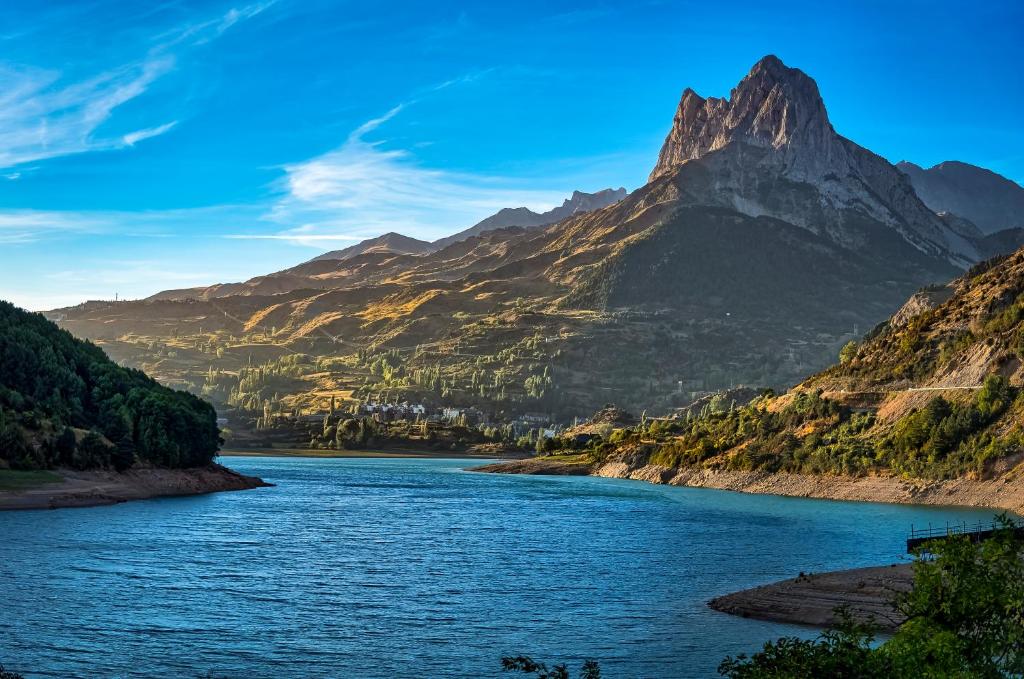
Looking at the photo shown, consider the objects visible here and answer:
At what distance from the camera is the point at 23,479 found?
13562cm

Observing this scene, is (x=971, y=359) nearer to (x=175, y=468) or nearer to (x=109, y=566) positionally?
(x=175, y=468)

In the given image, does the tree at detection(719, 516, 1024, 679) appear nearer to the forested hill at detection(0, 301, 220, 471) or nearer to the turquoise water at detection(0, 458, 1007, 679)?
the turquoise water at detection(0, 458, 1007, 679)

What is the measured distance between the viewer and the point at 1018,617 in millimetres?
38250

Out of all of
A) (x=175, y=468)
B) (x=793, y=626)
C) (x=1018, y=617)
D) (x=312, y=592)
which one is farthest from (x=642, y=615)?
(x=175, y=468)

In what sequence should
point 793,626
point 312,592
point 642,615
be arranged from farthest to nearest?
point 312,592
point 642,615
point 793,626

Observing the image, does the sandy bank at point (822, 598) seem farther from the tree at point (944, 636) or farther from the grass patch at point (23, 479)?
the grass patch at point (23, 479)

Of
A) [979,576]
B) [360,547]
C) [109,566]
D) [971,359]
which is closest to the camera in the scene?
[979,576]

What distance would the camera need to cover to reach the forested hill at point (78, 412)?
485 feet

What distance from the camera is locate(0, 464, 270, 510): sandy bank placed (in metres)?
132

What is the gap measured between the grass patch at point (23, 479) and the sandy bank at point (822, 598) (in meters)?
94.5

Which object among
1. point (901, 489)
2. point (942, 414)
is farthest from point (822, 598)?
point (942, 414)

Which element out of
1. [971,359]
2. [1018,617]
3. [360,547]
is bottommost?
[360,547]

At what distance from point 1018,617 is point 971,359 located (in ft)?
512

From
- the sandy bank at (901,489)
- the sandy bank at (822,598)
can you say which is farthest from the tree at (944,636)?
the sandy bank at (901,489)
